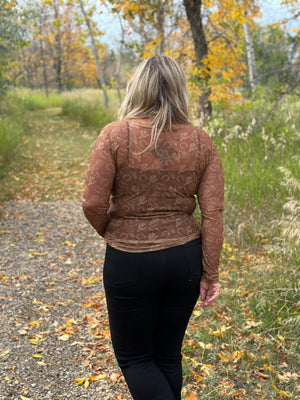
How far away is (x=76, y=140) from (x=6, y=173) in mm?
4672

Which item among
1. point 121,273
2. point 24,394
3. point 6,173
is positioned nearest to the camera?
point 121,273

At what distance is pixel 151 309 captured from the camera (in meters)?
1.92

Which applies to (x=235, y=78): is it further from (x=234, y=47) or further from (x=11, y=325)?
(x=11, y=325)

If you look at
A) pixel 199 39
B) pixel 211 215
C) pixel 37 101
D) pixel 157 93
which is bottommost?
pixel 211 215

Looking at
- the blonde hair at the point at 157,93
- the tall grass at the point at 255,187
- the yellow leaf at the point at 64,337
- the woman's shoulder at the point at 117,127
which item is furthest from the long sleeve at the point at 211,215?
the tall grass at the point at 255,187

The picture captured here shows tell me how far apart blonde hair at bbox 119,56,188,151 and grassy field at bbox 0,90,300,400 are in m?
1.94

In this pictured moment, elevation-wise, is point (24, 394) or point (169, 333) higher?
point (169, 333)

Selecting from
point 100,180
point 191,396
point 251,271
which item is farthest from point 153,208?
point 251,271

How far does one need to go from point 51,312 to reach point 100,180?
8.72 feet

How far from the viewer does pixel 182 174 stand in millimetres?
1867

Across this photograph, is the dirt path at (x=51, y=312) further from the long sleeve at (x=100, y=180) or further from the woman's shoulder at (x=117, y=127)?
Result: the woman's shoulder at (x=117, y=127)

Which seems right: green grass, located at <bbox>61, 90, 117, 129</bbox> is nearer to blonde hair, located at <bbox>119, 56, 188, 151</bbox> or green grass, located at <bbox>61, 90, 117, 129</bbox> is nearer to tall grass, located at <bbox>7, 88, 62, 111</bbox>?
tall grass, located at <bbox>7, 88, 62, 111</bbox>

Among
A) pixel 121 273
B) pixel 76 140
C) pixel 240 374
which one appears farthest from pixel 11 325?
pixel 76 140

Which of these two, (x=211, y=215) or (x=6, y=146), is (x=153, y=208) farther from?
(x=6, y=146)
